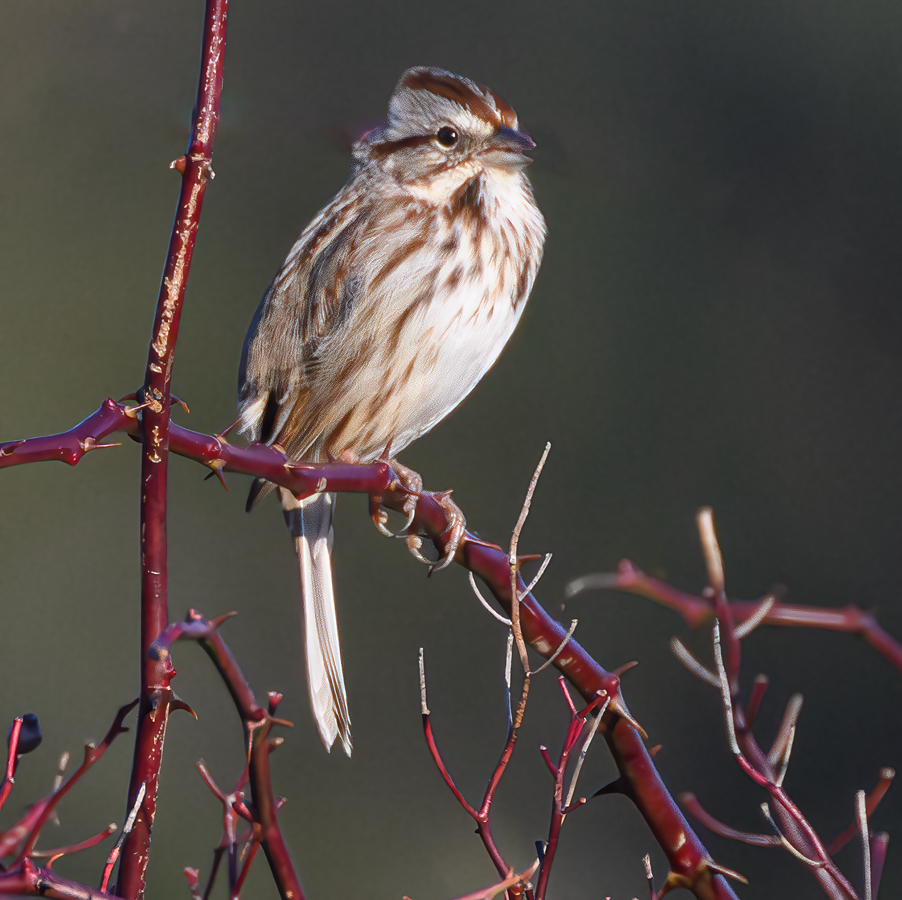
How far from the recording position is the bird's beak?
1152 mm

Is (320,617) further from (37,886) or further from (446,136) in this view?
(37,886)

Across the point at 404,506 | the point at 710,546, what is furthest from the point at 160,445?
the point at 404,506

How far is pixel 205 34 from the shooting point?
46 cm

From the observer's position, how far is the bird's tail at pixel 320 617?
3.29 feet

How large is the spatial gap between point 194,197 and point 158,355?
0.26ft

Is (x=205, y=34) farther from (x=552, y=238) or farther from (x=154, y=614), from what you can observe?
(x=552, y=238)

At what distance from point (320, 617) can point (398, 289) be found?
435 mm

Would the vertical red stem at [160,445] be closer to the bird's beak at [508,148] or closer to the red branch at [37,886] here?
the red branch at [37,886]

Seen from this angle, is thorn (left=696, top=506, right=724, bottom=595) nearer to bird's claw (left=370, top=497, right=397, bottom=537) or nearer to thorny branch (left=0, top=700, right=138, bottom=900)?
thorny branch (left=0, top=700, right=138, bottom=900)

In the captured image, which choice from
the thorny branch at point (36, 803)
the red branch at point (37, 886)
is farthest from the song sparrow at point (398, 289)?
the red branch at point (37, 886)

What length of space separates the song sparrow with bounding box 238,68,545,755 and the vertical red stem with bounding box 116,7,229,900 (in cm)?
69

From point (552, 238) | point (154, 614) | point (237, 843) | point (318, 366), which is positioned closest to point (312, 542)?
point (318, 366)

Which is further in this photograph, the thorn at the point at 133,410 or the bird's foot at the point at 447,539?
the bird's foot at the point at 447,539

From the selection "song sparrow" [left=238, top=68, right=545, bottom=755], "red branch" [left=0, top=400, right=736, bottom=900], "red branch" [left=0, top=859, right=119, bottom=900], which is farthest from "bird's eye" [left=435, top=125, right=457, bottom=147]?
"red branch" [left=0, top=859, right=119, bottom=900]
